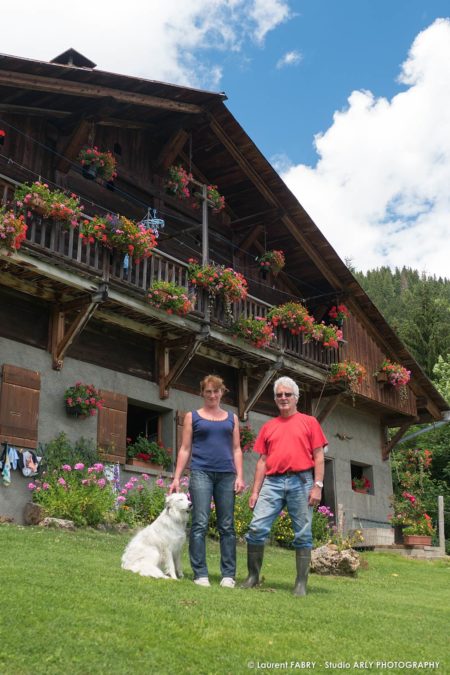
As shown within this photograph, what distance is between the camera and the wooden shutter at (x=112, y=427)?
13.4m

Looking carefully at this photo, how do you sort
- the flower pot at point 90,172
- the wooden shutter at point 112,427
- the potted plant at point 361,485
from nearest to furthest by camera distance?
the wooden shutter at point 112,427 < the flower pot at point 90,172 < the potted plant at point 361,485

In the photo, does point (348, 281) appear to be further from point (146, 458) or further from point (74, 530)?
point (74, 530)

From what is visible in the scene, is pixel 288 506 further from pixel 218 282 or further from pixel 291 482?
pixel 218 282

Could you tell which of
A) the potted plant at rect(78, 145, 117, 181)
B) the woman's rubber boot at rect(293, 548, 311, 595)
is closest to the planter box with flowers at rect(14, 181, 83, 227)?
the potted plant at rect(78, 145, 117, 181)

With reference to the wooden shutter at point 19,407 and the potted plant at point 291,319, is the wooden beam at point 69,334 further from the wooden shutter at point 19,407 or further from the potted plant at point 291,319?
the potted plant at point 291,319

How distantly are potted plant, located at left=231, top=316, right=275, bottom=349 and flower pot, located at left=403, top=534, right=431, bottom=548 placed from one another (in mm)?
6456

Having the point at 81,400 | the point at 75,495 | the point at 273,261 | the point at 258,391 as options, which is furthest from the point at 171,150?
the point at 75,495

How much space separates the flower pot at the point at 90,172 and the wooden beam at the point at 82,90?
133 cm

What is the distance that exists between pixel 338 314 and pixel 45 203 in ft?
31.0

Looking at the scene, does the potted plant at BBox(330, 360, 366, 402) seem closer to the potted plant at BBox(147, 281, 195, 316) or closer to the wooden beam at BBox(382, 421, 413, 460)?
the wooden beam at BBox(382, 421, 413, 460)

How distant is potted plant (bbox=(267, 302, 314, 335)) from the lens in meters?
16.1

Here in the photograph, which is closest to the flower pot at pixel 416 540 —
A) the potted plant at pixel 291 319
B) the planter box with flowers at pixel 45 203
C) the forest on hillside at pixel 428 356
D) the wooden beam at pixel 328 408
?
the forest on hillside at pixel 428 356

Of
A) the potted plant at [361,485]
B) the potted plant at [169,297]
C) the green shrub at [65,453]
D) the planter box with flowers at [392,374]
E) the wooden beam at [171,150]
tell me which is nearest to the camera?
the green shrub at [65,453]

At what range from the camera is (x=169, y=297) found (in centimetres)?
1329
